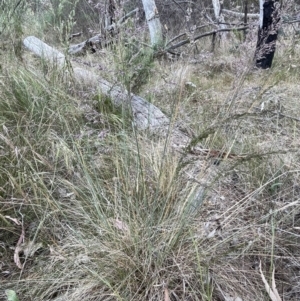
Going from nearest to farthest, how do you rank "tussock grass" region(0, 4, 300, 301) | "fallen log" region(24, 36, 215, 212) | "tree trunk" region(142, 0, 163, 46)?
"tussock grass" region(0, 4, 300, 301) → "fallen log" region(24, 36, 215, 212) → "tree trunk" region(142, 0, 163, 46)

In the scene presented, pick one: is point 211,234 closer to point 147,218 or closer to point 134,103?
point 147,218

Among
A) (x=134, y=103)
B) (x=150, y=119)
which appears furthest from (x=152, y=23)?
(x=150, y=119)

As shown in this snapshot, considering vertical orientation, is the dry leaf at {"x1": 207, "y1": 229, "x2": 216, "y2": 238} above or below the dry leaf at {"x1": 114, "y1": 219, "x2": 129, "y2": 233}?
below

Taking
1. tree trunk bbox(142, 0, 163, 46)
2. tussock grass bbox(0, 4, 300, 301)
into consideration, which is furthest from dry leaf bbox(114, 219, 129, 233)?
tree trunk bbox(142, 0, 163, 46)

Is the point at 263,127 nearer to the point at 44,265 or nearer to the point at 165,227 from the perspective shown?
the point at 165,227

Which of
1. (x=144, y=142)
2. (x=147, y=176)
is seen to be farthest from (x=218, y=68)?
(x=147, y=176)

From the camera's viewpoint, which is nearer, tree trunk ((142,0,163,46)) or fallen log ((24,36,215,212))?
fallen log ((24,36,215,212))

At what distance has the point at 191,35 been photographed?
1487 millimetres

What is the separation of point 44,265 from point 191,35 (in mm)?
1077

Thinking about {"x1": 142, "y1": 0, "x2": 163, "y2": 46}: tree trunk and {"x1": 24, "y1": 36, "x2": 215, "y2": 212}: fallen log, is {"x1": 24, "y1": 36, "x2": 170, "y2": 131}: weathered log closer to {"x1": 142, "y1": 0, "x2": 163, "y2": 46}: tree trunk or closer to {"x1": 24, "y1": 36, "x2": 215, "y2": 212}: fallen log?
{"x1": 24, "y1": 36, "x2": 215, "y2": 212}: fallen log

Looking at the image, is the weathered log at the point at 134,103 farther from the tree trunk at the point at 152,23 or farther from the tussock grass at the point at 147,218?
the tree trunk at the point at 152,23

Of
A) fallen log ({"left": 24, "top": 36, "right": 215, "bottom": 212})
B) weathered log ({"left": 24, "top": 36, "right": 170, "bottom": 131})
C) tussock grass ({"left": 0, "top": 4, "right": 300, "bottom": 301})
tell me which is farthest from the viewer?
weathered log ({"left": 24, "top": 36, "right": 170, "bottom": 131})

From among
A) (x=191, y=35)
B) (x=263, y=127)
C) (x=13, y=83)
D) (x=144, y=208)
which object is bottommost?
(x=263, y=127)

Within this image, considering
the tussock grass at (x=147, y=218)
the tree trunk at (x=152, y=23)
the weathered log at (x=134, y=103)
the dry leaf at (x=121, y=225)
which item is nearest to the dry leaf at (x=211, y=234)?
the tussock grass at (x=147, y=218)
